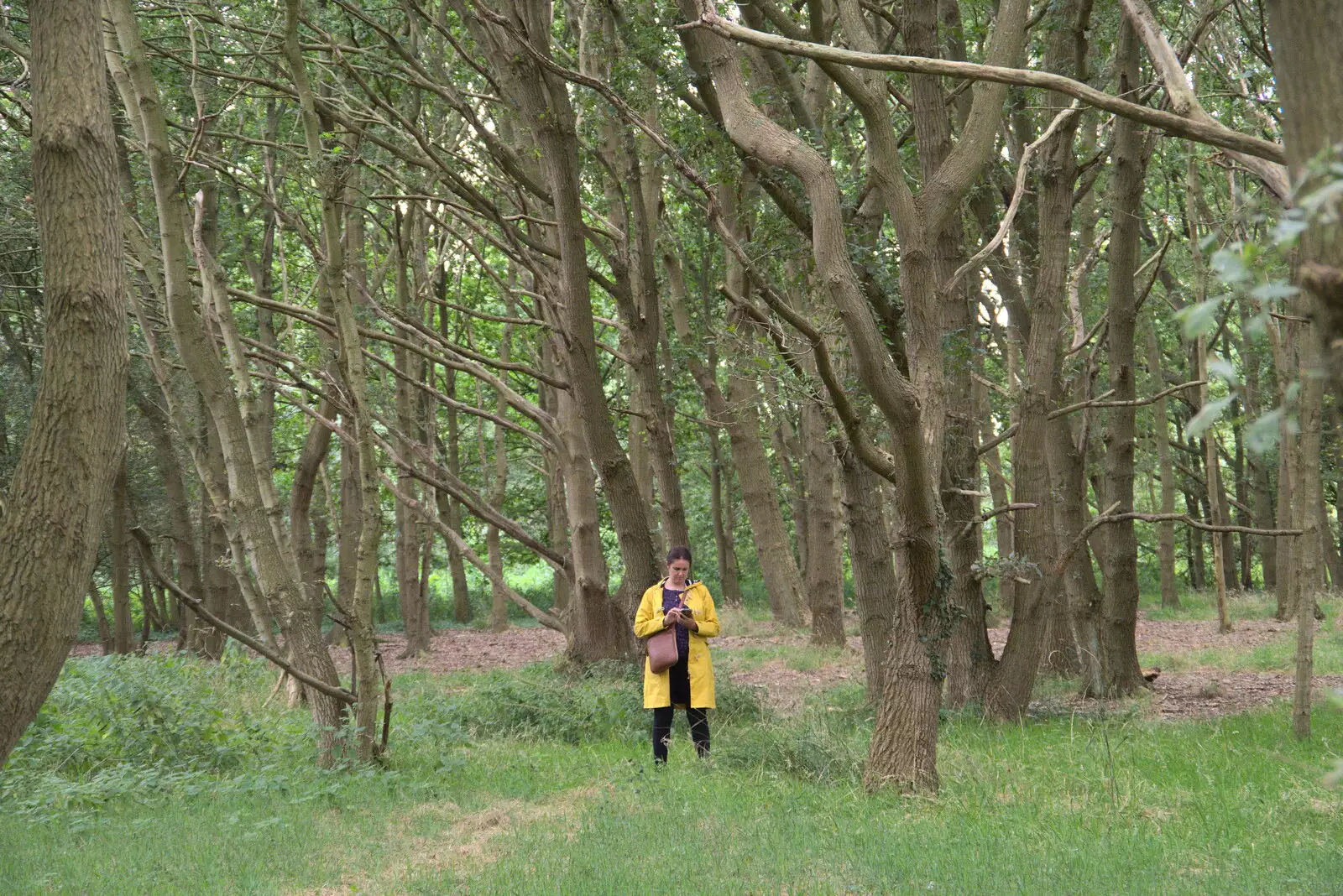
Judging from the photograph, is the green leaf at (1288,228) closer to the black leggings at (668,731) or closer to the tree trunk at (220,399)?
the tree trunk at (220,399)

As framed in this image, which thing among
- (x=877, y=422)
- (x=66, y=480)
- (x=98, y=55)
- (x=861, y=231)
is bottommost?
(x=66, y=480)

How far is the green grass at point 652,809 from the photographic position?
532cm

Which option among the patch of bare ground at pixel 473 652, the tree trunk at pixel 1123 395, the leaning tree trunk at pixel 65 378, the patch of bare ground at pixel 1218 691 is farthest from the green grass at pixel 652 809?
the patch of bare ground at pixel 473 652

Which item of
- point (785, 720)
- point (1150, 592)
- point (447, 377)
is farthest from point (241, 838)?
point (1150, 592)

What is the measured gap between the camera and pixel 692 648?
28.8 feet

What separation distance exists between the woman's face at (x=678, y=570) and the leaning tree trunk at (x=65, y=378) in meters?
5.19

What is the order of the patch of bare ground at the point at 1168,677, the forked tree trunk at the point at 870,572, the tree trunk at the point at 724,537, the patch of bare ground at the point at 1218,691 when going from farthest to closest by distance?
the tree trunk at the point at 724,537 < the patch of bare ground at the point at 1168,677 < the forked tree trunk at the point at 870,572 < the patch of bare ground at the point at 1218,691

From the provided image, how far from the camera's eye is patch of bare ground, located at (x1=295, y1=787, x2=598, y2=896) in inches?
221

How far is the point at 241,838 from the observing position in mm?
6285

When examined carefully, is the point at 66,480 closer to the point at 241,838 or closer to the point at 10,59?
the point at 241,838

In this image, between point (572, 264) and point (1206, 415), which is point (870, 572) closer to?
point (572, 264)

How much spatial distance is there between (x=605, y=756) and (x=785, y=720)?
5.72ft

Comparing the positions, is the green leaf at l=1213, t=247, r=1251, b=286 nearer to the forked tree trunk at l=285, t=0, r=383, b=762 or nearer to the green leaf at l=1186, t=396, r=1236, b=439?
the green leaf at l=1186, t=396, r=1236, b=439

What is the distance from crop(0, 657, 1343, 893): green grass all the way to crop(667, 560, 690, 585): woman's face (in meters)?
1.33
